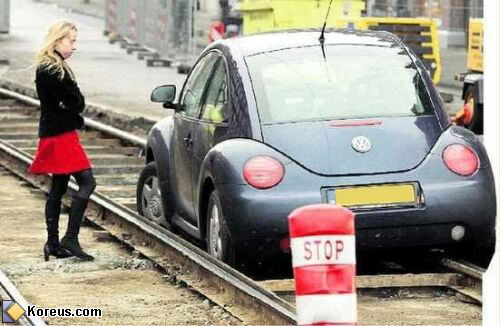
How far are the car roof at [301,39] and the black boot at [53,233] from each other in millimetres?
1518

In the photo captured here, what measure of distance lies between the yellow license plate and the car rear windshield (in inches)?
25.7

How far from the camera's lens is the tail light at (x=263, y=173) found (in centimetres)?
962

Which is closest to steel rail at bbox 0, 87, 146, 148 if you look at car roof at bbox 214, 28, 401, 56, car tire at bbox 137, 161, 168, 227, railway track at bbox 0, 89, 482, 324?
railway track at bbox 0, 89, 482, 324

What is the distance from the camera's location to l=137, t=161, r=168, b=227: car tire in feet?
40.7

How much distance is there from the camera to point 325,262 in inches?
224

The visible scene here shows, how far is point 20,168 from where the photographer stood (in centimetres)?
1748

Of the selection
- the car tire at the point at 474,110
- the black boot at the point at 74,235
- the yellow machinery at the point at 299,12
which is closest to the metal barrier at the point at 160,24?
the yellow machinery at the point at 299,12

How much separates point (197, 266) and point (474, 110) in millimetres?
11693

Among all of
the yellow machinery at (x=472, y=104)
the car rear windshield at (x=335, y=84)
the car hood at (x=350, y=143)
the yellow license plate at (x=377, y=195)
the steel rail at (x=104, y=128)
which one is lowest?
the steel rail at (x=104, y=128)

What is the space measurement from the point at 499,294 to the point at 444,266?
10.6 ft

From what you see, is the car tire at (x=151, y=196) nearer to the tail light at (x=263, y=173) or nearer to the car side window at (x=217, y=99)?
the car side window at (x=217, y=99)

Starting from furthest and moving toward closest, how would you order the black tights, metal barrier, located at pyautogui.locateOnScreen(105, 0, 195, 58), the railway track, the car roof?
metal barrier, located at pyautogui.locateOnScreen(105, 0, 195, 58), the black tights, the car roof, the railway track

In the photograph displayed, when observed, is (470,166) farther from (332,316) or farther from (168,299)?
(332,316)

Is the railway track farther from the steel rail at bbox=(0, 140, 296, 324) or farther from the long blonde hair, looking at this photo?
A: the long blonde hair
